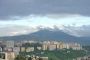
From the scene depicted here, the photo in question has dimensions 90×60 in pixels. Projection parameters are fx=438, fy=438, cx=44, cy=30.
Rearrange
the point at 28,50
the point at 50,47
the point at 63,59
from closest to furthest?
the point at 63,59 < the point at 28,50 < the point at 50,47

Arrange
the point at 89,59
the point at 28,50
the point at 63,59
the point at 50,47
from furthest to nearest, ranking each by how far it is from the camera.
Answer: the point at 50,47, the point at 28,50, the point at 63,59, the point at 89,59

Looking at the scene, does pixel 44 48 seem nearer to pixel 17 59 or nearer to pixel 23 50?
pixel 23 50

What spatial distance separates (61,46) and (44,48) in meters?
4.69

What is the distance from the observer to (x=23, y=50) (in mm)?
81438

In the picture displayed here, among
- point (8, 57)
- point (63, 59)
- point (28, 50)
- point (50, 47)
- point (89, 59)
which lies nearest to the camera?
point (8, 57)

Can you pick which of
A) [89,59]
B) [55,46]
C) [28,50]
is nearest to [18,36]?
[55,46]

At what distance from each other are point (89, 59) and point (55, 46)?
35617 mm

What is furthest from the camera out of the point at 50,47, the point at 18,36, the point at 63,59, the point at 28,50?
the point at 18,36

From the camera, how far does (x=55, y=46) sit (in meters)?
92.1

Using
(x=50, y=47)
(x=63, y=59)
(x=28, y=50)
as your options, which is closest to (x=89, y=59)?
(x=63, y=59)

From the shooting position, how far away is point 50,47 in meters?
87.5

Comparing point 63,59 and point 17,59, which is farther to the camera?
point 63,59

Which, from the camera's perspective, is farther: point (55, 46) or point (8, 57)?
point (55, 46)

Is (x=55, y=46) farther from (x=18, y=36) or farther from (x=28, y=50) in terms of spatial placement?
(x=18, y=36)
